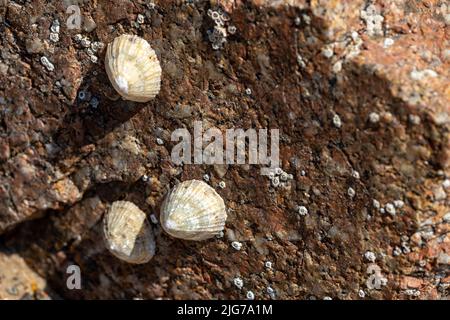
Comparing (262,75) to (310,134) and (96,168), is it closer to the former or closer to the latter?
(310,134)

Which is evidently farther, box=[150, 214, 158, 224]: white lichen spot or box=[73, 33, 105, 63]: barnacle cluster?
box=[150, 214, 158, 224]: white lichen spot

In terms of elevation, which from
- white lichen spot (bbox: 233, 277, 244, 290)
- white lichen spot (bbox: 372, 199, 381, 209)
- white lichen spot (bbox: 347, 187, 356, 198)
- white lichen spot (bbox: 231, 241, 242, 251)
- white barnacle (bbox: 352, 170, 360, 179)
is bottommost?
white lichen spot (bbox: 233, 277, 244, 290)

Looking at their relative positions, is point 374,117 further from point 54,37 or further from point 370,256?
point 54,37

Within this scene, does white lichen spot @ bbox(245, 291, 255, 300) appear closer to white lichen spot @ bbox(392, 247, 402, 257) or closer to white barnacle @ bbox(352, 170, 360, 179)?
white lichen spot @ bbox(392, 247, 402, 257)

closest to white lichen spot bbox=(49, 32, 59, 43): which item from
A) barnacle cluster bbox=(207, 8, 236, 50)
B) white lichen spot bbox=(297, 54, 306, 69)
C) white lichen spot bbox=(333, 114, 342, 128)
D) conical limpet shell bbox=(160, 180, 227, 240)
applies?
barnacle cluster bbox=(207, 8, 236, 50)

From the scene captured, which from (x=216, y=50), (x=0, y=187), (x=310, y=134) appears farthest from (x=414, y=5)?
(x=0, y=187)

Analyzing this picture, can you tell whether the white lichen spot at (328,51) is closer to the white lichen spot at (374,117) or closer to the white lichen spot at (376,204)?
the white lichen spot at (374,117)
